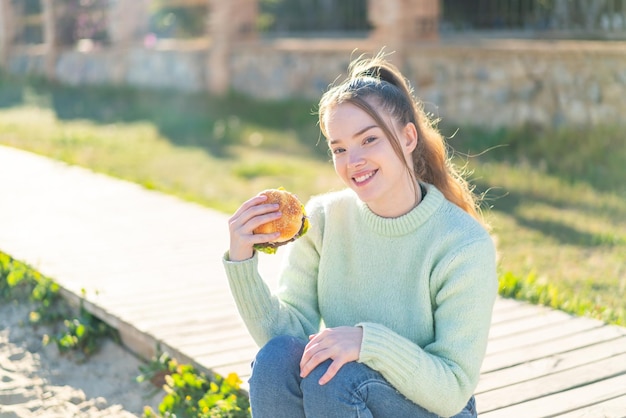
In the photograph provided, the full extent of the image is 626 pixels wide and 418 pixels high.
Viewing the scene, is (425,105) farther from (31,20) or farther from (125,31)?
(31,20)

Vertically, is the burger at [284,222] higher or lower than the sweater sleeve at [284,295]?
higher

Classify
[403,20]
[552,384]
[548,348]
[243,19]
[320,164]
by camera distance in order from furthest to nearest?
[243,19]
[403,20]
[320,164]
[548,348]
[552,384]

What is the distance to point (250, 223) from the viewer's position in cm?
270

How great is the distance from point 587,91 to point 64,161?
5.22m

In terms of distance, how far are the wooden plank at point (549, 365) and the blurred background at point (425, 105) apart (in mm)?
595

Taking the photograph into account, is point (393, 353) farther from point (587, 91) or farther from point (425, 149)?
point (587, 91)

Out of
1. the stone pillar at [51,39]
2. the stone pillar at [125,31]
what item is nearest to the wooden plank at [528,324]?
the stone pillar at [125,31]

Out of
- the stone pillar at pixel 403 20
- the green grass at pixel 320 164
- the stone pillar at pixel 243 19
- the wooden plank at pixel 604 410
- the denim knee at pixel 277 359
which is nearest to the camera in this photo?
the denim knee at pixel 277 359

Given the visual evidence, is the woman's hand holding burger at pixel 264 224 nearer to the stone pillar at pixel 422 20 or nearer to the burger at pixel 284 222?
the burger at pixel 284 222

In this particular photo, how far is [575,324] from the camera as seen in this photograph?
432 centimetres

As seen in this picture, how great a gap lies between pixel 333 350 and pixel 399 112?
2.50 ft

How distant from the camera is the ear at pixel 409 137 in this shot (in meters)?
2.82

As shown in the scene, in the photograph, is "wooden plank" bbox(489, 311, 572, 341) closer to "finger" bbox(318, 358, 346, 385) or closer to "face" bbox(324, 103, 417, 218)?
"face" bbox(324, 103, 417, 218)

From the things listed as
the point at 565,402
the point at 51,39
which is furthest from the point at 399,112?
the point at 51,39
